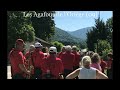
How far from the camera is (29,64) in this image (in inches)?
500

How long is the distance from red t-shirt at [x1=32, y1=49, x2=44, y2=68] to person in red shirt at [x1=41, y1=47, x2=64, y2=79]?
13.1 inches

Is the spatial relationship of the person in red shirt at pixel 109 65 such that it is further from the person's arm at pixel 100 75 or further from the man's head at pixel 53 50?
the man's head at pixel 53 50

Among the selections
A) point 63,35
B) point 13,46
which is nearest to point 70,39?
point 63,35

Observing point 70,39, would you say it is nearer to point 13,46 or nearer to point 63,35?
point 63,35

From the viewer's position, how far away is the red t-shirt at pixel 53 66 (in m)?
12.1

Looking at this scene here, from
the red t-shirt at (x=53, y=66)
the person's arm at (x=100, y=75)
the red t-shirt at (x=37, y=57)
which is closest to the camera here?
the person's arm at (x=100, y=75)

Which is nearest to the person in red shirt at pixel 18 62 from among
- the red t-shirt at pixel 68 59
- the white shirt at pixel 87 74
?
the white shirt at pixel 87 74

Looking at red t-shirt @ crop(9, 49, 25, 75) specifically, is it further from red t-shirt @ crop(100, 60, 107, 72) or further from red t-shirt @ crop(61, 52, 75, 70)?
red t-shirt @ crop(100, 60, 107, 72)

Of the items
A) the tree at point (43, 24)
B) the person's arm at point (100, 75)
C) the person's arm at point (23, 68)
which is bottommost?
the person's arm at point (100, 75)

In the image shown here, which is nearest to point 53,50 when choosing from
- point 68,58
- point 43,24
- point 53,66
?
point 53,66

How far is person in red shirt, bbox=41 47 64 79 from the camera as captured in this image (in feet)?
39.6
